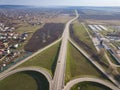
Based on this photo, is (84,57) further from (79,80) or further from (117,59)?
(79,80)

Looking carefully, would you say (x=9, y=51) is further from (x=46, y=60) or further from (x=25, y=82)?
(x=25, y=82)

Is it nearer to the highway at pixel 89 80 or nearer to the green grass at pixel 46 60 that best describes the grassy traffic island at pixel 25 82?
the green grass at pixel 46 60

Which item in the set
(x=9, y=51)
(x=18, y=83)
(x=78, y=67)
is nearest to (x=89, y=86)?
(x=78, y=67)

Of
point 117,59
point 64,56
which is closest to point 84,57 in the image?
point 64,56

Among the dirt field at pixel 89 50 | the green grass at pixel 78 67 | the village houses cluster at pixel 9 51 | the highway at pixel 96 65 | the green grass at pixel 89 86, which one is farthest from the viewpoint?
the village houses cluster at pixel 9 51

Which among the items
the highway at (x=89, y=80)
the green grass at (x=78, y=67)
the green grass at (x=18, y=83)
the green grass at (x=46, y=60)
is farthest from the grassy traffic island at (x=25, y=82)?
the green grass at (x=78, y=67)
